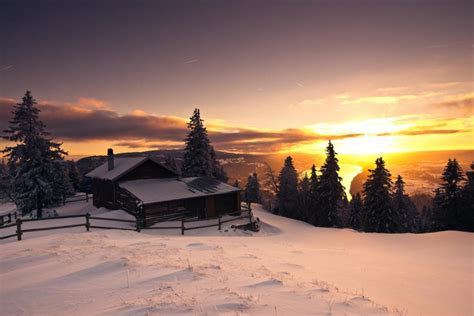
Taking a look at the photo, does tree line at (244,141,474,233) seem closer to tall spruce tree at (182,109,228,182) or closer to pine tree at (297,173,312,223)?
pine tree at (297,173,312,223)

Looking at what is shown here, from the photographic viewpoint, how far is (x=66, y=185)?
131 feet

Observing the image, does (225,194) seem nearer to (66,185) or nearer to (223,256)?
(223,256)

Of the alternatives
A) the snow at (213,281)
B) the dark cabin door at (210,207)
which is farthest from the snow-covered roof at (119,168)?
the snow at (213,281)

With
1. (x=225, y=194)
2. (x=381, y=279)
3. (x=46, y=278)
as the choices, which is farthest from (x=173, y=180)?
(x=381, y=279)

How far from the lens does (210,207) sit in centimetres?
2886

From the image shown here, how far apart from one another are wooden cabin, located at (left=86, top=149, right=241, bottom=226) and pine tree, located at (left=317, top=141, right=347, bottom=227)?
1611 cm

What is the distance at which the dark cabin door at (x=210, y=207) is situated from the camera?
28.6 meters

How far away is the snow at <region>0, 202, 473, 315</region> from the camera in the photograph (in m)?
6.72

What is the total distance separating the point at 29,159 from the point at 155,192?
15.6 meters

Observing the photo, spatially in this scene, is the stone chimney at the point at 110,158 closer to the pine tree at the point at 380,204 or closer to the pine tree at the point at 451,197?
the pine tree at the point at 380,204

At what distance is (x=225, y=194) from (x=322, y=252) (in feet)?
53.0

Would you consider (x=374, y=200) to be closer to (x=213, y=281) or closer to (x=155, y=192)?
(x=155, y=192)

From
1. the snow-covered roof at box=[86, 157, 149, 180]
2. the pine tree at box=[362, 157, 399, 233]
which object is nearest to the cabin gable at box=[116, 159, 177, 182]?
the snow-covered roof at box=[86, 157, 149, 180]

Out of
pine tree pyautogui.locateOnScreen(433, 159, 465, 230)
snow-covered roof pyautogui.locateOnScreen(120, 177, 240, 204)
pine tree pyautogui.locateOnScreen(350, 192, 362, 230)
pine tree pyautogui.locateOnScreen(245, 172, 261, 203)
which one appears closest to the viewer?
snow-covered roof pyautogui.locateOnScreen(120, 177, 240, 204)
